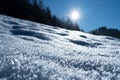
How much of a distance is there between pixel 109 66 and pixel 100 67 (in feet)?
0.48

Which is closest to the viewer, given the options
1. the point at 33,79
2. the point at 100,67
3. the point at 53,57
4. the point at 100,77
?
the point at 33,79

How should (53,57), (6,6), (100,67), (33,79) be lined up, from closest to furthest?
(33,79)
(100,67)
(53,57)
(6,6)

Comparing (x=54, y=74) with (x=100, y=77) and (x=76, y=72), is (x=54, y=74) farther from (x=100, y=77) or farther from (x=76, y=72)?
(x=100, y=77)

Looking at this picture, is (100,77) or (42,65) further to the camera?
(42,65)

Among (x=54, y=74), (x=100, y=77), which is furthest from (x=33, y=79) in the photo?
(x=100, y=77)

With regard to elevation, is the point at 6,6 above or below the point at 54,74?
above

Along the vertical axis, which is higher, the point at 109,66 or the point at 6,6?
the point at 6,6

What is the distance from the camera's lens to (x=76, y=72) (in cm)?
222

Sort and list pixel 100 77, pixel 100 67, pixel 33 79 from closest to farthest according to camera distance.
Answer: pixel 33 79 → pixel 100 77 → pixel 100 67

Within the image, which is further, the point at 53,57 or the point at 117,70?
the point at 53,57

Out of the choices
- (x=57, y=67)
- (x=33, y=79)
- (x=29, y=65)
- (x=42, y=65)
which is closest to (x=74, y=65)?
(x=57, y=67)

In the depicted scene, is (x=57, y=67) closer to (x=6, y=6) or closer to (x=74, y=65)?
(x=74, y=65)

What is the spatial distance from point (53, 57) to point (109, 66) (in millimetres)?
848

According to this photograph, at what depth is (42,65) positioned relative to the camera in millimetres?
2348
